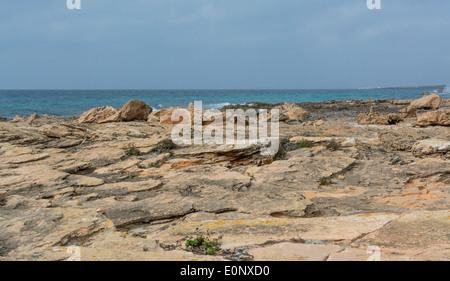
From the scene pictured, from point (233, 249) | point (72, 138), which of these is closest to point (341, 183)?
point (233, 249)

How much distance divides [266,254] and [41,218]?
3.65 meters

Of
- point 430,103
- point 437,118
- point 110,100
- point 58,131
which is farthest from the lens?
point 110,100

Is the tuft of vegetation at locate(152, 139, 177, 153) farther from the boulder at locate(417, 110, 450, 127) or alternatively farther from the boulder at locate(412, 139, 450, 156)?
the boulder at locate(417, 110, 450, 127)

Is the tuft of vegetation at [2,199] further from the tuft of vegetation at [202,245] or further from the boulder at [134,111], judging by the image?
the boulder at [134,111]

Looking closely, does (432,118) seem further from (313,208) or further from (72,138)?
(72,138)

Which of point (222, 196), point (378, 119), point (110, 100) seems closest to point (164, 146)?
point (222, 196)

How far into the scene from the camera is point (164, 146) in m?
10.6

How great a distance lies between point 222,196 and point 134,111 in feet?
40.5

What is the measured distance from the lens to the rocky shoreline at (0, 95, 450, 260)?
13.4ft

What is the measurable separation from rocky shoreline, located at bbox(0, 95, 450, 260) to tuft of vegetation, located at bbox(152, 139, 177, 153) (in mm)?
34

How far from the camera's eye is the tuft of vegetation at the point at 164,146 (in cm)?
1044

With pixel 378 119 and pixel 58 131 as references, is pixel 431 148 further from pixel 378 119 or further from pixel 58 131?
pixel 58 131

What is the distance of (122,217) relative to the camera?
19.2 ft

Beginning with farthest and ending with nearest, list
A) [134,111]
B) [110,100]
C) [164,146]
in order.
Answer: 1. [110,100]
2. [134,111]
3. [164,146]
